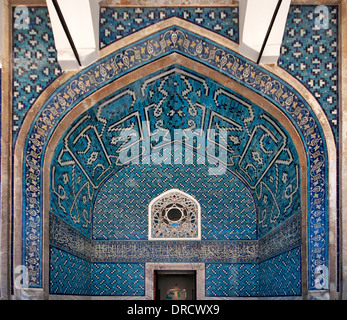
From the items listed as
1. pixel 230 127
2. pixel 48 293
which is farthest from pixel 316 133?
pixel 48 293

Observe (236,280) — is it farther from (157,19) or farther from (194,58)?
(157,19)

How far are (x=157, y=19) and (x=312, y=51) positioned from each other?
152cm

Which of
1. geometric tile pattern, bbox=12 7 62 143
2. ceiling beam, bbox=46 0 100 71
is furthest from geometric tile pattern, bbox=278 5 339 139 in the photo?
geometric tile pattern, bbox=12 7 62 143

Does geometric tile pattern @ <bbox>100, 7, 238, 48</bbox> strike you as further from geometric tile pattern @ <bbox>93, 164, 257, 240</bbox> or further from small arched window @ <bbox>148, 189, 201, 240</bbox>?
small arched window @ <bbox>148, 189, 201, 240</bbox>

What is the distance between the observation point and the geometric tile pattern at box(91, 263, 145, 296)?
6652mm

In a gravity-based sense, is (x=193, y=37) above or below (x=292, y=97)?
above

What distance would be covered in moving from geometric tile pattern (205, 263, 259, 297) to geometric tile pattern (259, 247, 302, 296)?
0.42 ft

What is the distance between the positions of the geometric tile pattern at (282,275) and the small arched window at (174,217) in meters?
1.00

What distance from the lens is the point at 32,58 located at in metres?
4.98

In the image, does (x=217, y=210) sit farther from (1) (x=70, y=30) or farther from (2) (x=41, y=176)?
(1) (x=70, y=30)

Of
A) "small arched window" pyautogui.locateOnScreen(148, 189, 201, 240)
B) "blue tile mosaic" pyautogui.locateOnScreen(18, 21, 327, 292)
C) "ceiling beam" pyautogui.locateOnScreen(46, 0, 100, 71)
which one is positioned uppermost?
"ceiling beam" pyautogui.locateOnScreen(46, 0, 100, 71)

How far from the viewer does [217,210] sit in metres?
6.88

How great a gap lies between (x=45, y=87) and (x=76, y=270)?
7.33 feet

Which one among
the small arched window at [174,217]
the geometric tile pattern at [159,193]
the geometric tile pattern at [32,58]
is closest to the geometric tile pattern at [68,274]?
the geometric tile pattern at [159,193]
